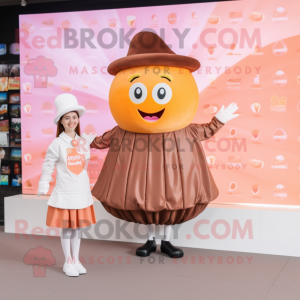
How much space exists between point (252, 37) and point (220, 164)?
1.25m

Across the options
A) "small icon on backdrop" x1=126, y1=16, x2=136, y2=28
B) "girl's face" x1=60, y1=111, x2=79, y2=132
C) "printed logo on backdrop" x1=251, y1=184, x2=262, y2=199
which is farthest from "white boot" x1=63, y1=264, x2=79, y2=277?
"small icon on backdrop" x1=126, y1=16, x2=136, y2=28

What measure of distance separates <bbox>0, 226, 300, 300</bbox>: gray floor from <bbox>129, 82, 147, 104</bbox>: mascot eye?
1.27m

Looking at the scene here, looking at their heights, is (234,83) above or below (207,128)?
above

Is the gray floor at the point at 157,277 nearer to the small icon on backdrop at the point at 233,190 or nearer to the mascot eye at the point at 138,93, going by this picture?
the small icon on backdrop at the point at 233,190

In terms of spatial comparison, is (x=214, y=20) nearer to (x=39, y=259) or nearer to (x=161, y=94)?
(x=161, y=94)

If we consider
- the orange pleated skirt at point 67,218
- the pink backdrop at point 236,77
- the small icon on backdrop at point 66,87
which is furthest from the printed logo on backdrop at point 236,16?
the orange pleated skirt at point 67,218

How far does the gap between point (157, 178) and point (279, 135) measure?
4.67 feet

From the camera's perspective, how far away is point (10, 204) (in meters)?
3.88

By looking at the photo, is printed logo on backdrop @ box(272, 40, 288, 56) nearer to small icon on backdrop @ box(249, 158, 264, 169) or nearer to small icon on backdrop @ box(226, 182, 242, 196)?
small icon on backdrop @ box(249, 158, 264, 169)

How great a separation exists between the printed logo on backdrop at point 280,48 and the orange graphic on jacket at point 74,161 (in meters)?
2.07

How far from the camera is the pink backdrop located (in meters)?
3.46

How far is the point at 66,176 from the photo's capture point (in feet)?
8.75

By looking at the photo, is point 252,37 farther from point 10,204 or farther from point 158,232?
point 10,204

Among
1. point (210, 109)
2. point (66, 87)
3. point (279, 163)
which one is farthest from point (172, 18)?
point (279, 163)
